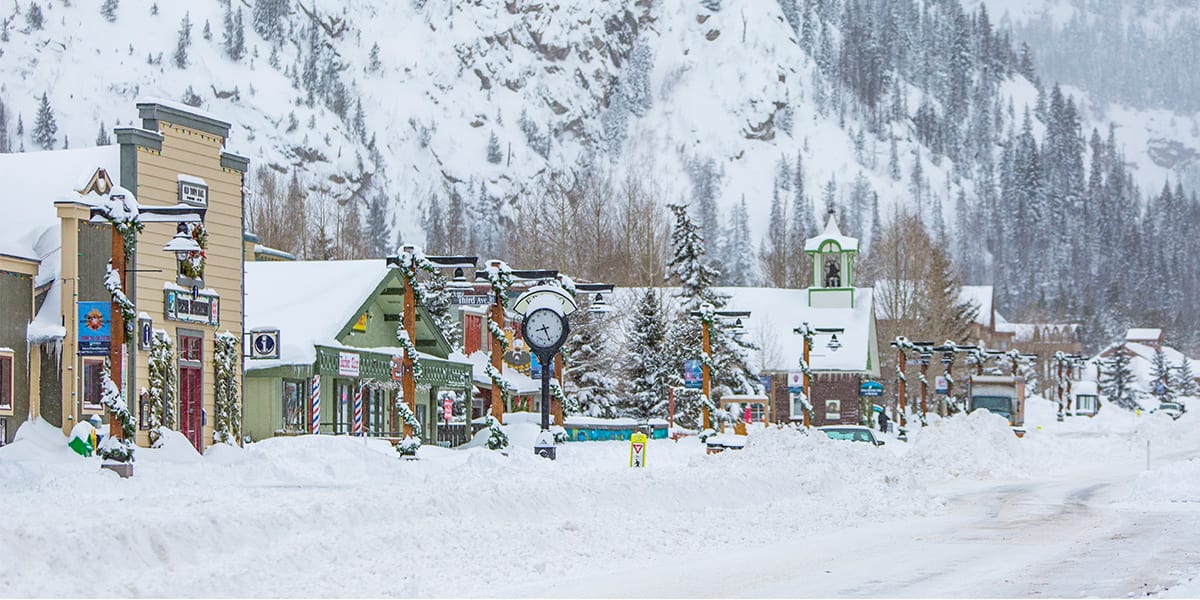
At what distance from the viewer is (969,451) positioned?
44.7m

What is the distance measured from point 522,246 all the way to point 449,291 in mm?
57557

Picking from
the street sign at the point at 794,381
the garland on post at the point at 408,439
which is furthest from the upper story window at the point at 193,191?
the street sign at the point at 794,381

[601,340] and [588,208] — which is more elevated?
[588,208]

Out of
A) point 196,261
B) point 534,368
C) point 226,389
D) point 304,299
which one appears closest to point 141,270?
point 196,261

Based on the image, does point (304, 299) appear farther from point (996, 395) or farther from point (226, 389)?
point (996, 395)

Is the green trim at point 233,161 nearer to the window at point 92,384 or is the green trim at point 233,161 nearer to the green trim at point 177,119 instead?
the green trim at point 177,119

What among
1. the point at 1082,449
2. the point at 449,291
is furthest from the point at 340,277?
the point at 1082,449

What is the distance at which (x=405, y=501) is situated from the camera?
62.5 ft

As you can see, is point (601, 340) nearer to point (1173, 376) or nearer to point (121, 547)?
point (121, 547)

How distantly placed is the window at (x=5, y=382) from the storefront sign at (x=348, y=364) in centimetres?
1361

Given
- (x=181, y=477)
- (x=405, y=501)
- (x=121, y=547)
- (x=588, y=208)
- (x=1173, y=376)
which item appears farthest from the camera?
(x=1173, y=376)

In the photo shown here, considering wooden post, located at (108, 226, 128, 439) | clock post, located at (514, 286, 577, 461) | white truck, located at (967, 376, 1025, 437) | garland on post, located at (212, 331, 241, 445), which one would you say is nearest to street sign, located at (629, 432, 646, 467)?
clock post, located at (514, 286, 577, 461)

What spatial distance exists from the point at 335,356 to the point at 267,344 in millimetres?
5038

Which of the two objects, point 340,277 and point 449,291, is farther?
point 340,277
